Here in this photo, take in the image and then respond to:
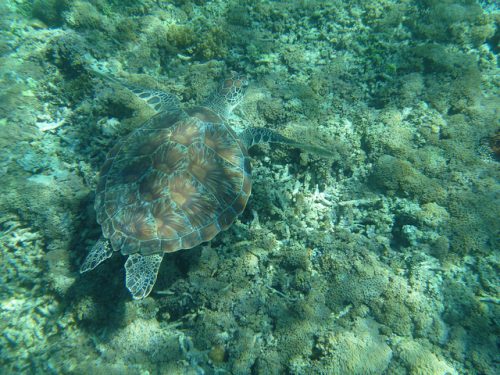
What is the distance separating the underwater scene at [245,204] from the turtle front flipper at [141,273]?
0.02m

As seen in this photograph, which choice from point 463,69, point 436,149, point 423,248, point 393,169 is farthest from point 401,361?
point 463,69

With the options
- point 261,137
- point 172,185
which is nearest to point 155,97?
point 261,137

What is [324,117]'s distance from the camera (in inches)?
174

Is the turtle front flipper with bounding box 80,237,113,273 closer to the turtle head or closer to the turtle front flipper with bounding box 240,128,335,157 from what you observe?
the turtle front flipper with bounding box 240,128,335,157

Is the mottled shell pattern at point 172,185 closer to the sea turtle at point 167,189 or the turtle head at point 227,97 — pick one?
the sea turtle at point 167,189

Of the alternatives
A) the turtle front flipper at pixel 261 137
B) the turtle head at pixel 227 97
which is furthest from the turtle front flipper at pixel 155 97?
the turtle front flipper at pixel 261 137

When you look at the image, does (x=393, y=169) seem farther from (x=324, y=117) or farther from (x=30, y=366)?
(x=30, y=366)

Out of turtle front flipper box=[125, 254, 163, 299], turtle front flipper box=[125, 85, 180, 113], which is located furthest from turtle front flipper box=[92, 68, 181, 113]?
turtle front flipper box=[125, 254, 163, 299]

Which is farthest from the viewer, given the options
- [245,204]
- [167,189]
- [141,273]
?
[245,204]

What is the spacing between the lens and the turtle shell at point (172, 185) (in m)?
2.83

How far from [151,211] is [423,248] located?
351 centimetres

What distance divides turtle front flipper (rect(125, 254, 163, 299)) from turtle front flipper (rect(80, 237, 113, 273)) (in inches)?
10.4

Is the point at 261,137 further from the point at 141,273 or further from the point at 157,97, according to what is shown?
the point at 141,273

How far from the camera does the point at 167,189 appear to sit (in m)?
2.92
